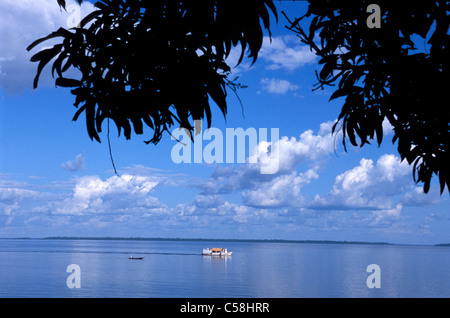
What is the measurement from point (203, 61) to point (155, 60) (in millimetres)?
222

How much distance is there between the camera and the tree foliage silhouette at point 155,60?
2.17m

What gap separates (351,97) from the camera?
2662 millimetres

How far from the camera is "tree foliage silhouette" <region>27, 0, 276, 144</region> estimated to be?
2.17m

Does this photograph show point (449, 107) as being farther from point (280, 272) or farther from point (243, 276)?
point (280, 272)

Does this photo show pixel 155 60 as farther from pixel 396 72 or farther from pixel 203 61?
pixel 396 72

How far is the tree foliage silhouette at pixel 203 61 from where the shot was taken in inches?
86.0

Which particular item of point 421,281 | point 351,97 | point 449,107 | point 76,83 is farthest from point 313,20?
point 421,281

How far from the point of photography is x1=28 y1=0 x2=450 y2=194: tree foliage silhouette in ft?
7.17

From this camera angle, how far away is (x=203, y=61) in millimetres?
2252

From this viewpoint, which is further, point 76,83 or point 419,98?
point 419,98

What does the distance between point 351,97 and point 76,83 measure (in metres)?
1.44

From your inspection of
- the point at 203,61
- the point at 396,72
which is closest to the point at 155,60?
the point at 203,61
